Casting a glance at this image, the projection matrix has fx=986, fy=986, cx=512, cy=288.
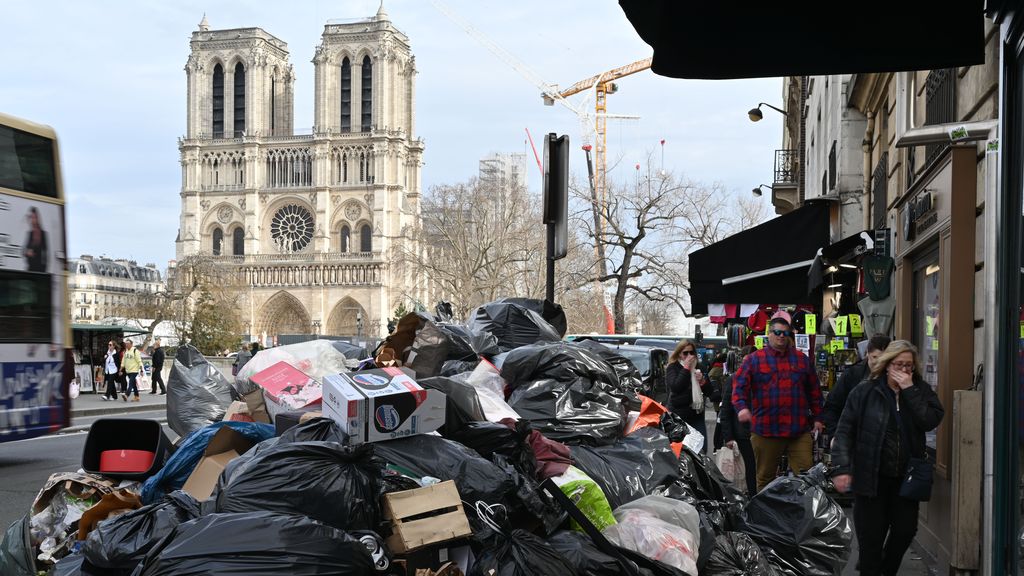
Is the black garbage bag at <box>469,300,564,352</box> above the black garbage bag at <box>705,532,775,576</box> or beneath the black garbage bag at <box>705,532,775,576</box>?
above

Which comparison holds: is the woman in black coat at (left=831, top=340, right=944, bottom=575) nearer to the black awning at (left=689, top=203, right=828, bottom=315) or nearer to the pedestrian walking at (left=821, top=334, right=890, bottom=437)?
the pedestrian walking at (left=821, top=334, right=890, bottom=437)

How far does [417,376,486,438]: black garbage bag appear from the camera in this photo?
A: 5.24 m

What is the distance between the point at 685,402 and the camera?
420 inches

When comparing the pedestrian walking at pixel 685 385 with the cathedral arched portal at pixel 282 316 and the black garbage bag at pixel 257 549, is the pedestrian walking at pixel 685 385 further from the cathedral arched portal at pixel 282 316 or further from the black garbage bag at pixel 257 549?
the cathedral arched portal at pixel 282 316

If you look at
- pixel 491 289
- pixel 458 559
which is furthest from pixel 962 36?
pixel 491 289

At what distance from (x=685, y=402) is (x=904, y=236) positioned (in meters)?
Answer: 2.93

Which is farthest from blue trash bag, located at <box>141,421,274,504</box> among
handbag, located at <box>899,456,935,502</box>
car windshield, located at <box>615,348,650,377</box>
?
car windshield, located at <box>615,348,650,377</box>

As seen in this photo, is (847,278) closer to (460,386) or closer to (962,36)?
(460,386)

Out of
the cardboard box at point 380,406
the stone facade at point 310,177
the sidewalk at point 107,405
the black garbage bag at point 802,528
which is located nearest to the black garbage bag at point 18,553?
the cardboard box at point 380,406

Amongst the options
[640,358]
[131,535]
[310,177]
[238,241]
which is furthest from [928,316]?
[238,241]

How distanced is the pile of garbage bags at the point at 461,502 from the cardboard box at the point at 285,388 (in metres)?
0.06

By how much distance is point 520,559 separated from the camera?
3.99m

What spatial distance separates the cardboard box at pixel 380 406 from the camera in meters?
4.61

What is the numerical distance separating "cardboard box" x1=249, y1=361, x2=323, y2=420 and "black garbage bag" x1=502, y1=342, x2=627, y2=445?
1.41 metres
